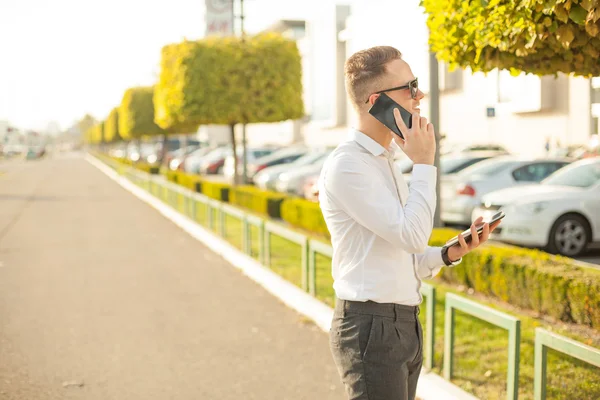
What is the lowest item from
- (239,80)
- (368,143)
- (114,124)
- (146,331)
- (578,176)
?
(146,331)

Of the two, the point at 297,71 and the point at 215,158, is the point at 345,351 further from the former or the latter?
the point at 215,158

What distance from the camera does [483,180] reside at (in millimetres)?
13984

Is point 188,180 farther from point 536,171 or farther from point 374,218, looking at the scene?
point 374,218

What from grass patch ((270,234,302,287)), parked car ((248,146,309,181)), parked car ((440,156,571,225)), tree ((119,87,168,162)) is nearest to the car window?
parked car ((440,156,571,225))

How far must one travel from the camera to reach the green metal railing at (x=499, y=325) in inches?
175

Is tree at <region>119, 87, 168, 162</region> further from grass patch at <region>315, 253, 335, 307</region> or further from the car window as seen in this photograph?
grass patch at <region>315, 253, 335, 307</region>

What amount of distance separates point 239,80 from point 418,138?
1841 cm

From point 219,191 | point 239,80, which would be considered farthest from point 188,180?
point 239,80

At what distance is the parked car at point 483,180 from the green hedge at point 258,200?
4.42 meters

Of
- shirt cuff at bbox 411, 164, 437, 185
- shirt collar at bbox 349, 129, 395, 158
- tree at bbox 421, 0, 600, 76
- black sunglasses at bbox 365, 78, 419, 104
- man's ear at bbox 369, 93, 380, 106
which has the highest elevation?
tree at bbox 421, 0, 600, 76

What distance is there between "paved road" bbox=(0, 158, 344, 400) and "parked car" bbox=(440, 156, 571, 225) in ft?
14.7

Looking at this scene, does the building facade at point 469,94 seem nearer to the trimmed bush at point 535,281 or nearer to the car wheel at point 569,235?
the car wheel at point 569,235

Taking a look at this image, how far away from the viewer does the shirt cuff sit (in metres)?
2.58

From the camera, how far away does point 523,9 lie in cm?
416
